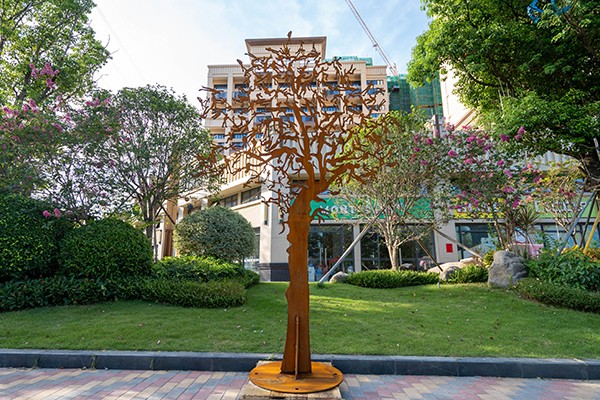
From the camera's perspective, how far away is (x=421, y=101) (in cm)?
4706

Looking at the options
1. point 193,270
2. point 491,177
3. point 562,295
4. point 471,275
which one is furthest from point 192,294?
point 491,177

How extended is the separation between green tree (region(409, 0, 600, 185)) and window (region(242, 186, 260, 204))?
437 inches

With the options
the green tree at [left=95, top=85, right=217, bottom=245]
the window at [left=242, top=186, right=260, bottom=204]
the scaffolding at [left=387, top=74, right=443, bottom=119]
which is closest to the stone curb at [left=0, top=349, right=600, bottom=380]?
the green tree at [left=95, top=85, right=217, bottom=245]

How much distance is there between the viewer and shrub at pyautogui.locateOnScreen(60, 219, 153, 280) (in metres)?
7.99

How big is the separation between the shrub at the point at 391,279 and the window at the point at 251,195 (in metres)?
9.92

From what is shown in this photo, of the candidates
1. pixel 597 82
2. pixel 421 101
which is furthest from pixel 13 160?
pixel 421 101

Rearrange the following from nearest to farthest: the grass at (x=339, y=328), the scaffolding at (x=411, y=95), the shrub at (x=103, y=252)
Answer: the grass at (x=339, y=328) < the shrub at (x=103, y=252) < the scaffolding at (x=411, y=95)

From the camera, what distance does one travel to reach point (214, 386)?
403 cm

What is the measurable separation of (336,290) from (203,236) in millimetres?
4713

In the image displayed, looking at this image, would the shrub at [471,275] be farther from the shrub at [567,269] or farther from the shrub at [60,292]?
the shrub at [60,292]

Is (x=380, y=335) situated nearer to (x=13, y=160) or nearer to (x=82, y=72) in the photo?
(x=13, y=160)

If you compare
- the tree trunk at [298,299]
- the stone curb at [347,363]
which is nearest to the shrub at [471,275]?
the stone curb at [347,363]

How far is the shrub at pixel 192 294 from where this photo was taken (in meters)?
7.73

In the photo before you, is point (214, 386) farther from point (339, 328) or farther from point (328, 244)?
point (328, 244)
